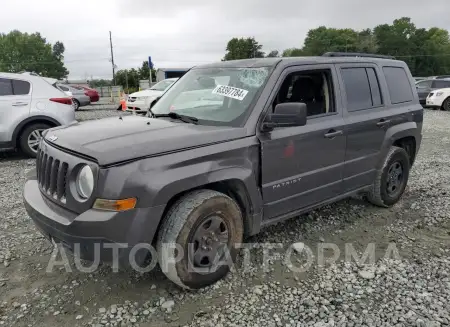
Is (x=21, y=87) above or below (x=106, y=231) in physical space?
above

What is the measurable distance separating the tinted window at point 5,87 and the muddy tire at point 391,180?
657cm

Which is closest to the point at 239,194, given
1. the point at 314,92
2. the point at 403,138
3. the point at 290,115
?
the point at 290,115

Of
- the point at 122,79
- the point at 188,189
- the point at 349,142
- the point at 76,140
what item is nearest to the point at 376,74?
the point at 349,142

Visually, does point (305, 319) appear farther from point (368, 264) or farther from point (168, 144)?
point (168, 144)

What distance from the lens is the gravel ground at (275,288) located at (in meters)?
2.76

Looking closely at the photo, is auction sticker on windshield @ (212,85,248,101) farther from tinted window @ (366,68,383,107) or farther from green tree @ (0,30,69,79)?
green tree @ (0,30,69,79)

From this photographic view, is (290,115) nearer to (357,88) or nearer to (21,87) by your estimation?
(357,88)

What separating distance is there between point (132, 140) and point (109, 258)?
0.84m

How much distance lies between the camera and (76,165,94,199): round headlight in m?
2.63

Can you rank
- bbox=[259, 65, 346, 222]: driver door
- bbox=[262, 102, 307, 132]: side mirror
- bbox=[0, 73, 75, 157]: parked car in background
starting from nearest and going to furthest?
bbox=[262, 102, 307, 132]: side mirror
bbox=[259, 65, 346, 222]: driver door
bbox=[0, 73, 75, 157]: parked car in background

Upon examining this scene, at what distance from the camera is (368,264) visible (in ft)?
11.5

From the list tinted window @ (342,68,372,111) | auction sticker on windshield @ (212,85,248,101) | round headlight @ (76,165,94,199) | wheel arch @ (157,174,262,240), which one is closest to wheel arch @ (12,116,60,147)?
auction sticker on windshield @ (212,85,248,101)

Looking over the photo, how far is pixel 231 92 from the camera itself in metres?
3.54

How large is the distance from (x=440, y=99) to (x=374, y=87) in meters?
15.6
